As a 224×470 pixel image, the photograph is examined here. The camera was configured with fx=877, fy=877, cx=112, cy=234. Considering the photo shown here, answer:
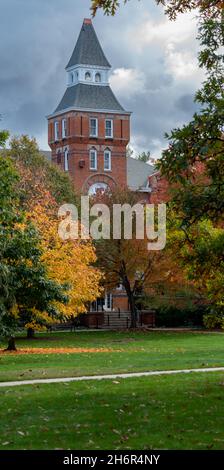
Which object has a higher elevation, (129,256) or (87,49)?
(87,49)

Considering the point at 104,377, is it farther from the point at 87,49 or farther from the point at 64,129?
the point at 87,49

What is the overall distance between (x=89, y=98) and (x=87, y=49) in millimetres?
6629

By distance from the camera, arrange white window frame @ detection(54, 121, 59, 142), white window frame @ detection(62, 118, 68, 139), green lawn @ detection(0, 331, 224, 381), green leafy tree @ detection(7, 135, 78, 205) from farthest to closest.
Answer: white window frame @ detection(54, 121, 59, 142) → white window frame @ detection(62, 118, 68, 139) → green leafy tree @ detection(7, 135, 78, 205) → green lawn @ detection(0, 331, 224, 381)

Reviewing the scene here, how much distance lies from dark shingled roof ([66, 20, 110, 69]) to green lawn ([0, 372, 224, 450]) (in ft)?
242

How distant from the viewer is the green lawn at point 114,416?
12219 millimetres

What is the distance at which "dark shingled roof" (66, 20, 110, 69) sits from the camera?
89062mm

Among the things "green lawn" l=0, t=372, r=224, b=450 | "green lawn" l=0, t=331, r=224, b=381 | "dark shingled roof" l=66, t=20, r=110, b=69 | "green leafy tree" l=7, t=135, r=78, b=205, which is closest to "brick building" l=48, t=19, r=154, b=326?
"dark shingled roof" l=66, t=20, r=110, b=69

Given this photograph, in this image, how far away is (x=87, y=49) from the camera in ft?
298

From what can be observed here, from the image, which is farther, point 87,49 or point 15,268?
point 87,49

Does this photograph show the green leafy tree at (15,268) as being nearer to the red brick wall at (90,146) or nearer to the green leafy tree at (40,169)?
the green leafy tree at (40,169)

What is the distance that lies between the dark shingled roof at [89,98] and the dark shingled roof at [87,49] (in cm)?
253

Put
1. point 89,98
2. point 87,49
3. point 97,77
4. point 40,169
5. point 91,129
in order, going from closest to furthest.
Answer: point 40,169 → point 91,129 → point 89,98 → point 97,77 → point 87,49

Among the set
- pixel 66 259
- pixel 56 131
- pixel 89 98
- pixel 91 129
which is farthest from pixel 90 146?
pixel 66 259

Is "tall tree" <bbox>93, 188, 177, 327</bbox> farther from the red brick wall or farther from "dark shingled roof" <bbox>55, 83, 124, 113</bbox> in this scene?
"dark shingled roof" <bbox>55, 83, 124, 113</bbox>
